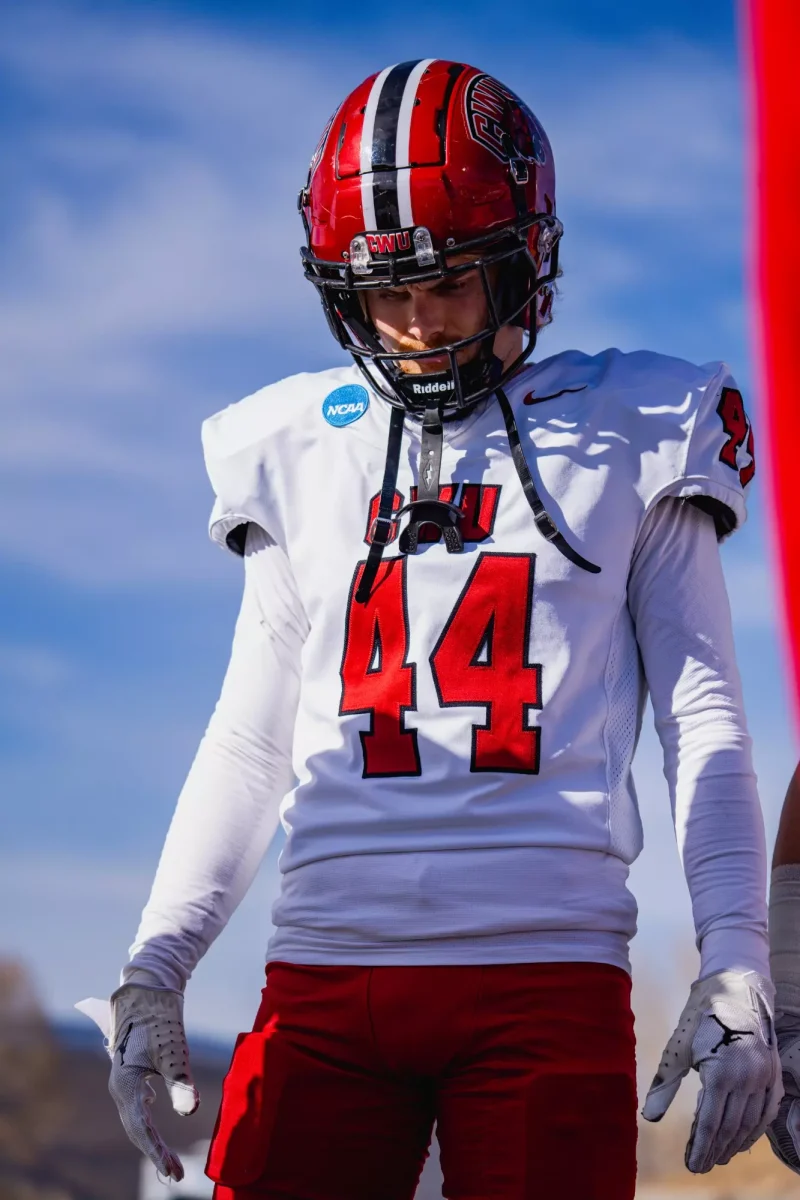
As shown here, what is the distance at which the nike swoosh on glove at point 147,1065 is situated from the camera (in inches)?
84.0

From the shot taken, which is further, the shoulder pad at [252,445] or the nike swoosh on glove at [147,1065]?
the shoulder pad at [252,445]

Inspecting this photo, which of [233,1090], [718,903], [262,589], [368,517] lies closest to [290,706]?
[262,589]

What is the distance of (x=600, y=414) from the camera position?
7.28 feet

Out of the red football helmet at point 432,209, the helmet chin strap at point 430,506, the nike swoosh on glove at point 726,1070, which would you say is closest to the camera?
the nike swoosh on glove at point 726,1070

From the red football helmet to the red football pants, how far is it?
84 cm

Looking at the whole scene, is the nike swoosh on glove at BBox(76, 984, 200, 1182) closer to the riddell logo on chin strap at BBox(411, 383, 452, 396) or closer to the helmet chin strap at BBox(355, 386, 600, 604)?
the helmet chin strap at BBox(355, 386, 600, 604)

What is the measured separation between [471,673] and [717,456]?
18.6 inches

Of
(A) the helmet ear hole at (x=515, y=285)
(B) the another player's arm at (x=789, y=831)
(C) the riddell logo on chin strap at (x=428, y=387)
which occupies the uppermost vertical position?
(A) the helmet ear hole at (x=515, y=285)

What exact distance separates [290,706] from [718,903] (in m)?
0.72

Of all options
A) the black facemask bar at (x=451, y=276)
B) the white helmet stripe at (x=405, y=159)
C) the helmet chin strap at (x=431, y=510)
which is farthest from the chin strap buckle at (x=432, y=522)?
the white helmet stripe at (x=405, y=159)

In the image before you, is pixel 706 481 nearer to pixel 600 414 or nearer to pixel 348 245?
pixel 600 414

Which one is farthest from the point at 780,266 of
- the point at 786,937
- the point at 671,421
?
the point at 786,937

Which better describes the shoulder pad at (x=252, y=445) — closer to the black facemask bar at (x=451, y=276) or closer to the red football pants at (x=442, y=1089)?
the black facemask bar at (x=451, y=276)

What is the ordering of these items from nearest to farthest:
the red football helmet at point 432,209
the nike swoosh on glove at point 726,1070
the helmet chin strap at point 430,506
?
the nike swoosh on glove at point 726,1070, the helmet chin strap at point 430,506, the red football helmet at point 432,209
